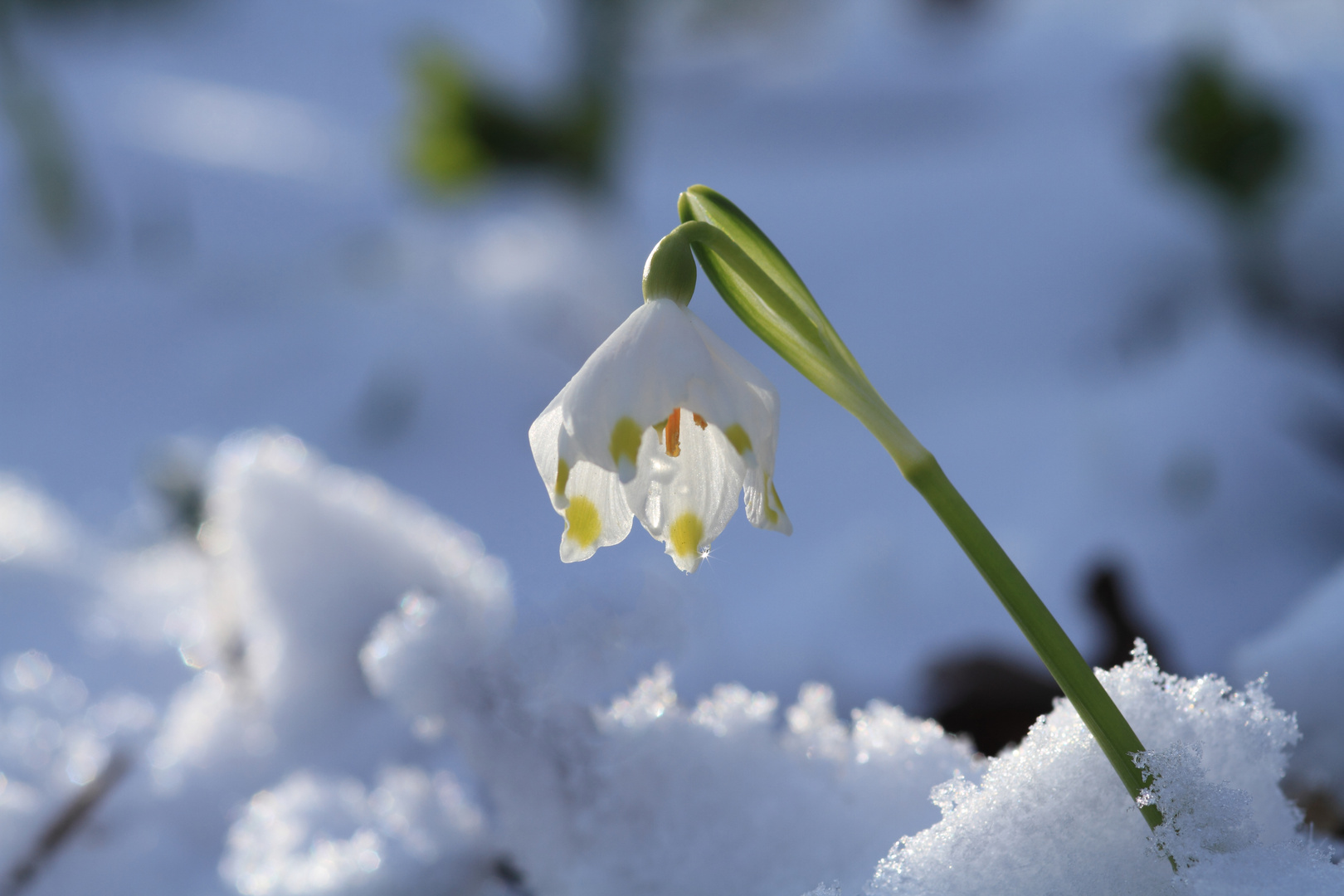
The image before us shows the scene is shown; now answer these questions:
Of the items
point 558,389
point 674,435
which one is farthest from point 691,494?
point 558,389

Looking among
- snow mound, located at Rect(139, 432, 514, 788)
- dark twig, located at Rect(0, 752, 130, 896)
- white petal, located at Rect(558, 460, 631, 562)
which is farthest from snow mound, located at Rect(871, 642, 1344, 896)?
dark twig, located at Rect(0, 752, 130, 896)

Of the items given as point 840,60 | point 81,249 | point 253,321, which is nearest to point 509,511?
point 253,321

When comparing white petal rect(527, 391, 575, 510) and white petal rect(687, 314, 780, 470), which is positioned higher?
white petal rect(527, 391, 575, 510)

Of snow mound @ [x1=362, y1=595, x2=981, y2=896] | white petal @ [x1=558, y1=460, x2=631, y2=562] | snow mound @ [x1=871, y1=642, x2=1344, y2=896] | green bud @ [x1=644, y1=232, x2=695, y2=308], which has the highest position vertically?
green bud @ [x1=644, y1=232, x2=695, y2=308]

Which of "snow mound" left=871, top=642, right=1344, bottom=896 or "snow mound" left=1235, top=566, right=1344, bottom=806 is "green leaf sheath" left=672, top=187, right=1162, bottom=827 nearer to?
"snow mound" left=871, top=642, right=1344, bottom=896

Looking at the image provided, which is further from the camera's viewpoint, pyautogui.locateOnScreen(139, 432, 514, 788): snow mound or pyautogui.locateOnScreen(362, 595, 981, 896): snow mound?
pyautogui.locateOnScreen(139, 432, 514, 788): snow mound

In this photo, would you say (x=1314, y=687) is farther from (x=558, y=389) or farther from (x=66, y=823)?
(x=558, y=389)

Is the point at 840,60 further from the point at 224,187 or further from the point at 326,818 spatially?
the point at 326,818
